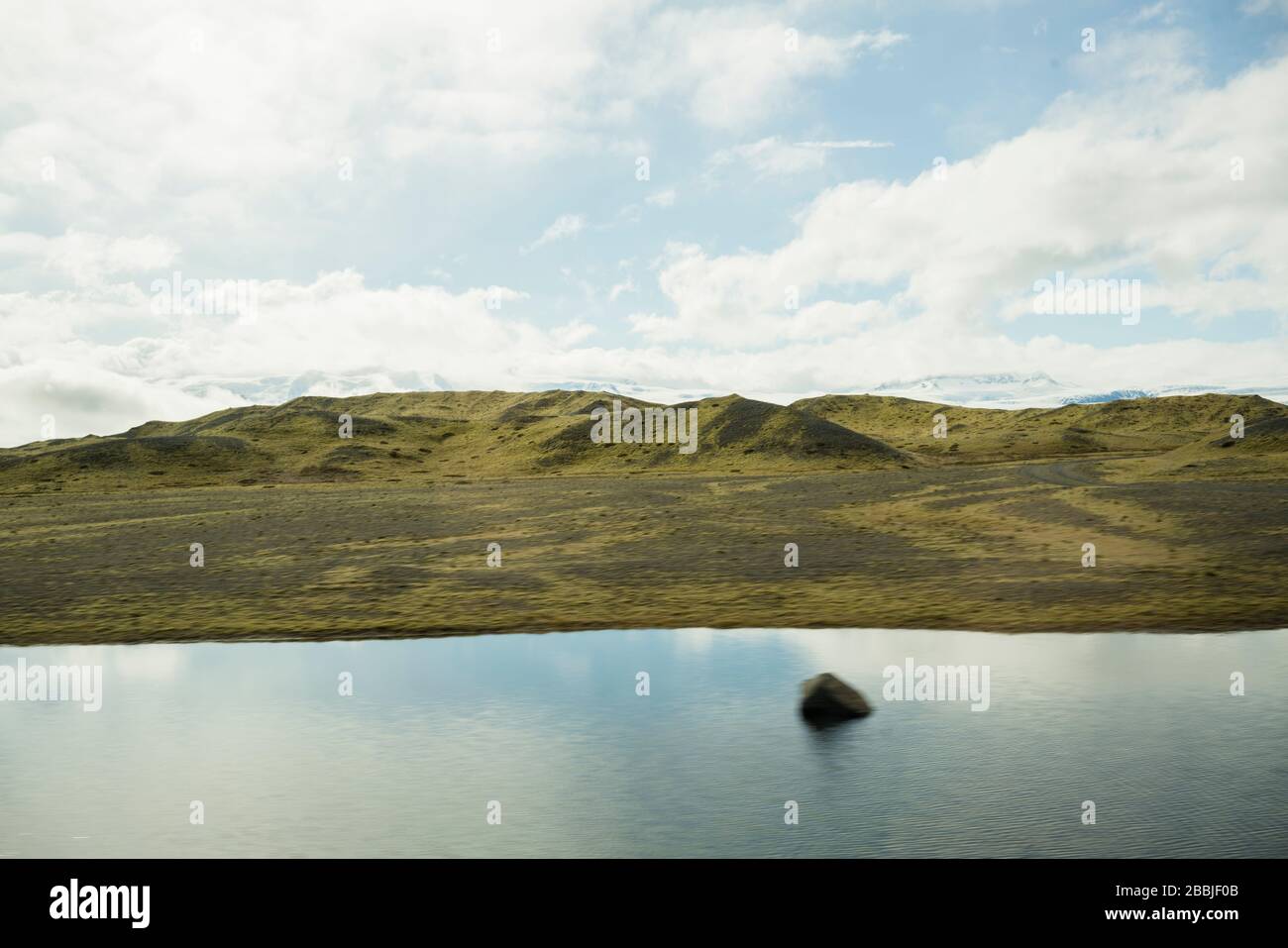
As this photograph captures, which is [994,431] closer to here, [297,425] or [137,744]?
[297,425]

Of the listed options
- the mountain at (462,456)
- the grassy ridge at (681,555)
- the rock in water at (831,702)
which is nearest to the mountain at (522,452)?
the mountain at (462,456)

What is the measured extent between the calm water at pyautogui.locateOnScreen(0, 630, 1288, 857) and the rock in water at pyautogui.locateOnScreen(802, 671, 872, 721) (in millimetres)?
443

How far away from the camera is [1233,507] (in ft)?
153

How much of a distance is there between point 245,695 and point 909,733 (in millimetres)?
12623

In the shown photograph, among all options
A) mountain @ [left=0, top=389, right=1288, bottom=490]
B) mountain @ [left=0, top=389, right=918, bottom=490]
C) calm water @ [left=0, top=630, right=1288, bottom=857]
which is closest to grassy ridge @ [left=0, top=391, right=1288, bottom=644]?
calm water @ [left=0, top=630, right=1288, bottom=857]

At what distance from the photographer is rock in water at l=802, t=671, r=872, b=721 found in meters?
16.7

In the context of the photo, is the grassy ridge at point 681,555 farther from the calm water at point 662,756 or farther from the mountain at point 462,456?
the mountain at point 462,456

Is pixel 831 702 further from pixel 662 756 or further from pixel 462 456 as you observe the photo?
pixel 462 456

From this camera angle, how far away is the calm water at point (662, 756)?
12062 mm

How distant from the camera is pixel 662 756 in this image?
1514 centimetres

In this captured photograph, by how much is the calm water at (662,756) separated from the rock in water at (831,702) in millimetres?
443

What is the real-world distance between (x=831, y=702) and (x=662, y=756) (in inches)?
133

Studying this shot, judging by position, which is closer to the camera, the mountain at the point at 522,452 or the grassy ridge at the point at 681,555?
the grassy ridge at the point at 681,555
